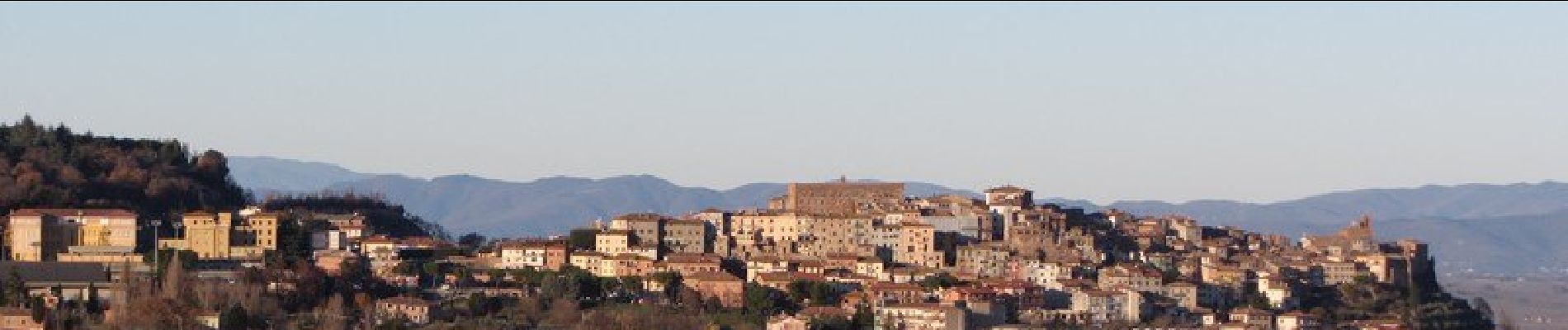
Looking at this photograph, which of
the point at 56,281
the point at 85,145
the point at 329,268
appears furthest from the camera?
the point at 85,145

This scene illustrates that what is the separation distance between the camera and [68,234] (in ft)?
174

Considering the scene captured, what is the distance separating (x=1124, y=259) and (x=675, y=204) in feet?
363

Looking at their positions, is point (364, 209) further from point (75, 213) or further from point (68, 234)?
point (68, 234)

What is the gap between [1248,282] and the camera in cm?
5512

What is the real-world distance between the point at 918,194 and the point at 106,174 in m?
88.2

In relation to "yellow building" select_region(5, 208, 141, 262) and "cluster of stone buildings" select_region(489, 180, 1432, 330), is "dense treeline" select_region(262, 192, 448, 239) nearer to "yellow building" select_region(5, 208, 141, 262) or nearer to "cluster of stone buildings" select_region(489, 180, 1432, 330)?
"cluster of stone buildings" select_region(489, 180, 1432, 330)

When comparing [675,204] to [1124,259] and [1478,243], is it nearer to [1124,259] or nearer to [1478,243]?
[1478,243]

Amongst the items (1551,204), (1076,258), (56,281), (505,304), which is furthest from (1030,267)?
(1551,204)

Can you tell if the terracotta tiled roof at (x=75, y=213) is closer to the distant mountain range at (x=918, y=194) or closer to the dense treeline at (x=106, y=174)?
the dense treeline at (x=106, y=174)

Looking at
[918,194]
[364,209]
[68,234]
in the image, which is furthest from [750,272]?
[918,194]

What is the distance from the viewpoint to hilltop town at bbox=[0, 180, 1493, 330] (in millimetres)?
47062

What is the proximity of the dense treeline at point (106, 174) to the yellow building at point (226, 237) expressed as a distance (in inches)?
93.3

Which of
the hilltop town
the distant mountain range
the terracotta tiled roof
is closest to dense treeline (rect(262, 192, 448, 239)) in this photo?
the hilltop town

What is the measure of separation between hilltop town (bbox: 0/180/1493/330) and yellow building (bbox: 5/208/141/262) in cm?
4
